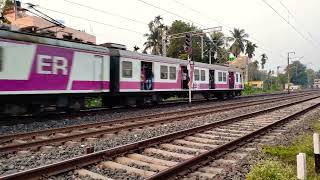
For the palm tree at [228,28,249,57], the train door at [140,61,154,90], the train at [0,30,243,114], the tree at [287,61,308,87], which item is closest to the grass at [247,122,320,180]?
the train at [0,30,243,114]

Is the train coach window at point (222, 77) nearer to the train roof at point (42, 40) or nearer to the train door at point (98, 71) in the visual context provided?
the train door at point (98, 71)

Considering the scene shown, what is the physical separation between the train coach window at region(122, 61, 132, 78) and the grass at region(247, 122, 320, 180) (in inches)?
424

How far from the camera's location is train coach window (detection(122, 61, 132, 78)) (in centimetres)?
1953

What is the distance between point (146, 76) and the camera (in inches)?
858

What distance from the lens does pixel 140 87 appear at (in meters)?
21.1

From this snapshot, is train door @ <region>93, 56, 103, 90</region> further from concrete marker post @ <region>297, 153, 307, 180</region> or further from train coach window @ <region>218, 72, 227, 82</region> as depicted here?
train coach window @ <region>218, 72, 227, 82</region>

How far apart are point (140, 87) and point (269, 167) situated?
51.9 ft

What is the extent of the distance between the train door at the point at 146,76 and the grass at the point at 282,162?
11783 millimetres

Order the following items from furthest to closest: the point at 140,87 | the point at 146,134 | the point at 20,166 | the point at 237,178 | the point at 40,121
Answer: the point at 140,87 < the point at 40,121 < the point at 146,134 < the point at 20,166 < the point at 237,178

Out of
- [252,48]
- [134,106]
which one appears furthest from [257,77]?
[134,106]

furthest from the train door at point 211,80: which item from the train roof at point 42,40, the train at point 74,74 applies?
the train roof at point 42,40

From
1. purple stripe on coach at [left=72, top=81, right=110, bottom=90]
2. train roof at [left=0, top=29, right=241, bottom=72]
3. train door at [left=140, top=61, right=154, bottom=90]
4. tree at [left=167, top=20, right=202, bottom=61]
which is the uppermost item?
tree at [left=167, top=20, right=202, bottom=61]

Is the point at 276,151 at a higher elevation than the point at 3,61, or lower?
lower

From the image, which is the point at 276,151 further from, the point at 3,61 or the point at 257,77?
the point at 257,77
